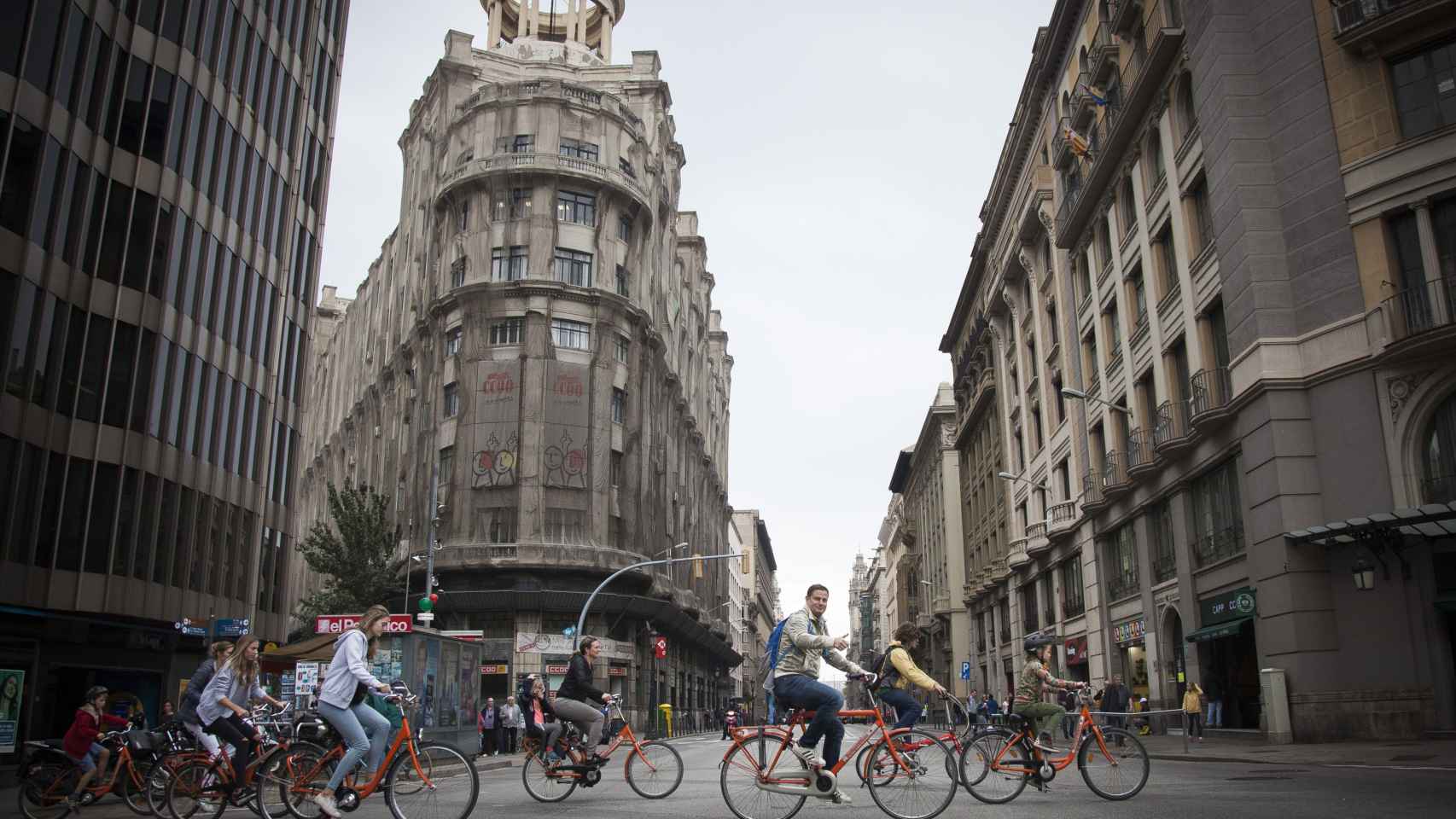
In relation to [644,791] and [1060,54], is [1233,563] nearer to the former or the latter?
[644,791]

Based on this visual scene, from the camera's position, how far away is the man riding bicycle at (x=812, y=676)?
9430 mm

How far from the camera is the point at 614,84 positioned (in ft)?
216

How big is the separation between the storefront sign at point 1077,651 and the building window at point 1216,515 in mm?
11295

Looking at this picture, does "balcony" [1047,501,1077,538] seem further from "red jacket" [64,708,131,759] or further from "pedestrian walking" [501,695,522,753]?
"red jacket" [64,708,131,759]

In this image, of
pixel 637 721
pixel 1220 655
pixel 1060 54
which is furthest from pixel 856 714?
pixel 637 721

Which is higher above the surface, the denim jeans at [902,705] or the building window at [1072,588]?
the building window at [1072,588]

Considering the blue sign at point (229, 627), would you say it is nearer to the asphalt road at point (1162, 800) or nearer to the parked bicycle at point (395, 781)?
the asphalt road at point (1162, 800)

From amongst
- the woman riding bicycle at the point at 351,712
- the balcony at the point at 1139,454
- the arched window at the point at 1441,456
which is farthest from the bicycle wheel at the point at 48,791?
the balcony at the point at 1139,454

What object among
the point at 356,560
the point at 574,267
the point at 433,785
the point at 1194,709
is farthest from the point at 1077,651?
the point at 433,785

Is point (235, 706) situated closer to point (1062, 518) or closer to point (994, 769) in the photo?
point (994, 769)

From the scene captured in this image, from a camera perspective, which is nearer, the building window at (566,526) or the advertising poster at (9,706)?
the advertising poster at (9,706)

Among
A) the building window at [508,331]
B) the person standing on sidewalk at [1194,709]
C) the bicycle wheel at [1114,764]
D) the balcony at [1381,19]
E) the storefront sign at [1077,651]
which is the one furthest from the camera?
the building window at [508,331]

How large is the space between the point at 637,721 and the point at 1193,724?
34182mm

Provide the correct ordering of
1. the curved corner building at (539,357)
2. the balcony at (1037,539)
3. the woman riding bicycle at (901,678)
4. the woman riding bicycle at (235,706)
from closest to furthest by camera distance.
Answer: the woman riding bicycle at (901,678) → the woman riding bicycle at (235,706) → the balcony at (1037,539) → the curved corner building at (539,357)
